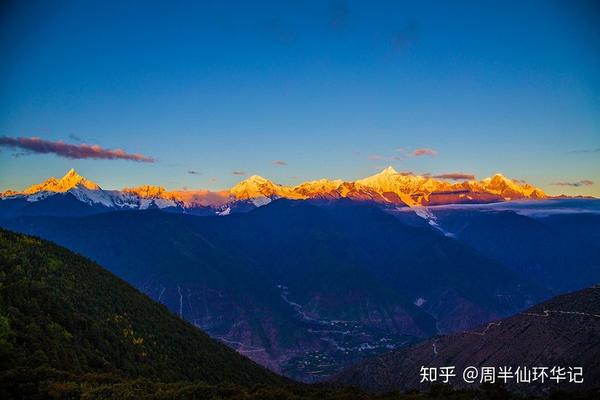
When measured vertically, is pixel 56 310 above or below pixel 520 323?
above

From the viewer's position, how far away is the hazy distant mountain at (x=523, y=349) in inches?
3506

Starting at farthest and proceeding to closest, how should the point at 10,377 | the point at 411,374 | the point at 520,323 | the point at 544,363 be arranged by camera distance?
1. the point at 411,374
2. the point at 520,323
3. the point at 544,363
4. the point at 10,377

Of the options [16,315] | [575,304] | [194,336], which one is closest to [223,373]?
[194,336]

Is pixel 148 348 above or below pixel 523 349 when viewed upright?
above

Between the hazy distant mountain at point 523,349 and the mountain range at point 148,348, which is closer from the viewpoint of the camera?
the mountain range at point 148,348

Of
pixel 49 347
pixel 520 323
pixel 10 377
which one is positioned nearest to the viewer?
pixel 10 377

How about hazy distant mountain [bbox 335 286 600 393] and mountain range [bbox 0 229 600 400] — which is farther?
hazy distant mountain [bbox 335 286 600 393]

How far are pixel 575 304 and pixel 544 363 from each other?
18.1 metres

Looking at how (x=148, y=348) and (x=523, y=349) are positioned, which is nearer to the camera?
(x=523, y=349)

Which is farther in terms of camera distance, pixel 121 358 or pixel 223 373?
pixel 223 373

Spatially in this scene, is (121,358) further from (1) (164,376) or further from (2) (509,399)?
(2) (509,399)

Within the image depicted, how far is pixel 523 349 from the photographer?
103188 millimetres

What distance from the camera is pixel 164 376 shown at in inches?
3728

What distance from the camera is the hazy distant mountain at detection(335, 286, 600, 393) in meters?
89.1
